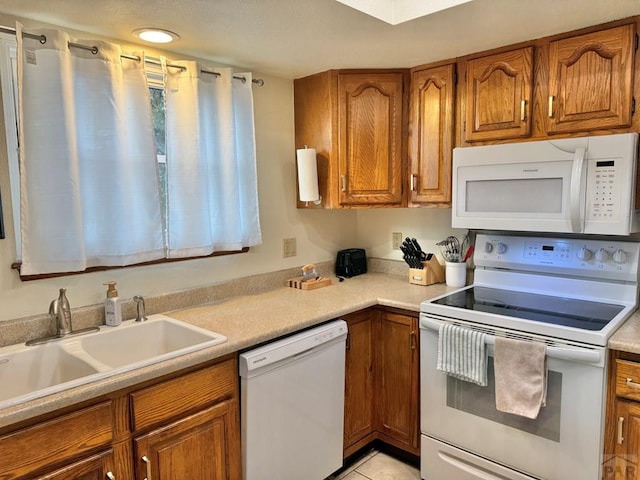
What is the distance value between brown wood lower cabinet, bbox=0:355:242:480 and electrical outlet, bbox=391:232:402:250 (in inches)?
59.2

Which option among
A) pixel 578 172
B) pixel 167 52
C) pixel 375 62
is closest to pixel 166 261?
pixel 167 52

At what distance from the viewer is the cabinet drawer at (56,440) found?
1188 millimetres

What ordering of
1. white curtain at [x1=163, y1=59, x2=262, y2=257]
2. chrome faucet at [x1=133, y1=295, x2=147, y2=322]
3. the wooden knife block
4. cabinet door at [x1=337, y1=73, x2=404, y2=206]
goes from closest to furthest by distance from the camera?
1. chrome faucet at [x1=133, y1=295, x2=147, y2=322]
2. white curtain at [x1=163, y1=59, x2=262, y2=257]
3. cabinet door at [x1=337, y1=73, x2=404, y2=206]
4. the wooden knife block

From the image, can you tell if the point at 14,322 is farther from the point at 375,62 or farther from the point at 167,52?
the point at 375,62

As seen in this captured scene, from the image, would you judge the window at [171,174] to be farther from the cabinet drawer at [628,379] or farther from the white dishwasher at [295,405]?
the cabinet drawer at [628,379]

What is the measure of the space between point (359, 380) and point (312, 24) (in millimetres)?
1682

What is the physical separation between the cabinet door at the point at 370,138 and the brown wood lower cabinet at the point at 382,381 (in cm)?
67

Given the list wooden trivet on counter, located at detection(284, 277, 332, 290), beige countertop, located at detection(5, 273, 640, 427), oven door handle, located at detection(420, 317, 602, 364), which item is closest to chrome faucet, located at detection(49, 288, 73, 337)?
beige countertop, located at detection(5, 273, 640, 427)

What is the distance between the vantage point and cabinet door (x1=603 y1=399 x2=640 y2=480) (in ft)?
5.21

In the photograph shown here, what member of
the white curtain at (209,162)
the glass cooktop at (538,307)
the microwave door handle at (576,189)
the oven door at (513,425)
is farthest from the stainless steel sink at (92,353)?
the microwave door handle at (576,189)

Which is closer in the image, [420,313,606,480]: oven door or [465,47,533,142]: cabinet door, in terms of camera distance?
[420,313,606,480]: oven door

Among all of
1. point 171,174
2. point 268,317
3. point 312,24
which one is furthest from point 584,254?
point 171,174

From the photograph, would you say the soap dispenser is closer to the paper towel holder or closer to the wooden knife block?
the paper towel holder

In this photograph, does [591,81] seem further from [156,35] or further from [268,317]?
[156,35]
